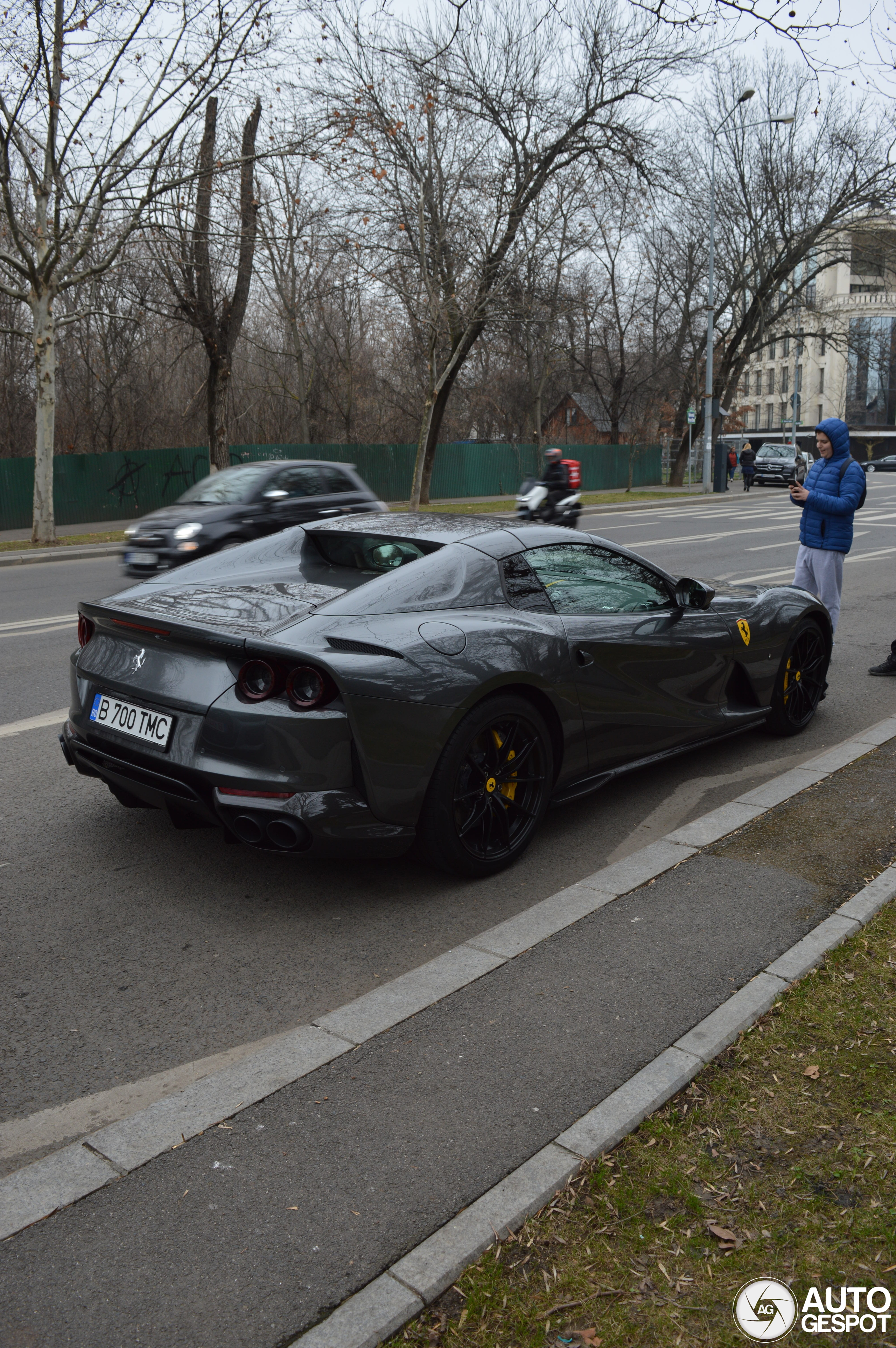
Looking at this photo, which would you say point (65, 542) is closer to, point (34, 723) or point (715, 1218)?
point (34, 723)

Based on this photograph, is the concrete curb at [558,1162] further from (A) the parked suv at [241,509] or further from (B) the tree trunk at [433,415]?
(B) the tree trunk at [433,415]

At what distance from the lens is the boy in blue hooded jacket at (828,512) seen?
7.77 m

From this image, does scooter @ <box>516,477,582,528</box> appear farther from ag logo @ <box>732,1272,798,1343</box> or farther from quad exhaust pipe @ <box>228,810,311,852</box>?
ag logo @ <box>732,1272,798,1343</box>

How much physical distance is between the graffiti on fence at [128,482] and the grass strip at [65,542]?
520 cm

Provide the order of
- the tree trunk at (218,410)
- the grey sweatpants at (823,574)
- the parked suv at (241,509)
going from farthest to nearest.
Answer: the tree trunk at (218,410) → the parked suv at (241,509) → the grey sweatpants at (823,574)

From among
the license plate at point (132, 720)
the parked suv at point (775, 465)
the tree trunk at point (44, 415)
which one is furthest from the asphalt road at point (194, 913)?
the parked suv at point (775, 465)

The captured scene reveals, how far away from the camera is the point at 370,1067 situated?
2980 millimetres

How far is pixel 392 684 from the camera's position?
12.4 ft

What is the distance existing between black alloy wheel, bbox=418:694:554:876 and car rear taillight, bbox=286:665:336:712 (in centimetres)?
54

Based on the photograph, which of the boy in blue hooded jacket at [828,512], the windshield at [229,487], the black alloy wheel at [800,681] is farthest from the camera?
the windshield at [229,487]

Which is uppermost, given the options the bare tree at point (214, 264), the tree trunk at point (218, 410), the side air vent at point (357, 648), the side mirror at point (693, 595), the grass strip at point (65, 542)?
the bare tree at point (214, 264)

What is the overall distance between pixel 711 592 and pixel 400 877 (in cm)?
223

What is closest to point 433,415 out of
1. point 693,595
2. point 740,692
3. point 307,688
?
point 740,692

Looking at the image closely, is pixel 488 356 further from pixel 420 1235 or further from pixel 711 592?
pixel 420 1235
